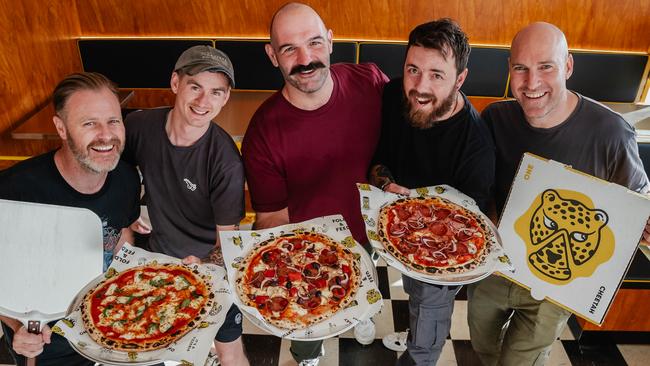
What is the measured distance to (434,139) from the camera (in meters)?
2.01

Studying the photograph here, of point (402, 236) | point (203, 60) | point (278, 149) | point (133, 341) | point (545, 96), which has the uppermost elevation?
point (203, 60)

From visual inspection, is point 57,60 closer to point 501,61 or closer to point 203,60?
point 203,60

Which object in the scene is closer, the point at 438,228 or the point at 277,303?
the point at 277,303

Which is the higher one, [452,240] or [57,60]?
[57,60]

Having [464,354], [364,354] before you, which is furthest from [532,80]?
[364,354]

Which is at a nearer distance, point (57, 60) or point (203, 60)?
point (203, 60)

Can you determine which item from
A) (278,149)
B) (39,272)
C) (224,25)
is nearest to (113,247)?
(39,272)

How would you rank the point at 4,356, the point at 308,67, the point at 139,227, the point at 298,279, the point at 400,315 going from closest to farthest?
the point at 298,279 < the point at 308,67 < the point at 139,227 < the point at 4,356 < the point at 400,315

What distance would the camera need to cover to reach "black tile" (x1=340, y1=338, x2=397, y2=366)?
2750 mm

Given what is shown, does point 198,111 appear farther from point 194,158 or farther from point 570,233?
point 570,233

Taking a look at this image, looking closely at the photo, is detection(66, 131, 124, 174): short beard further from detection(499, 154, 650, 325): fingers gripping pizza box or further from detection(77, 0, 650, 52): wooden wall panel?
detection(77, 0, 650, 52): wooden wall panel

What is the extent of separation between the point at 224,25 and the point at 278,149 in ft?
8.81

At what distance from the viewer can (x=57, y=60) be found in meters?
4.14

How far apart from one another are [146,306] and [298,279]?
2.00 ft
